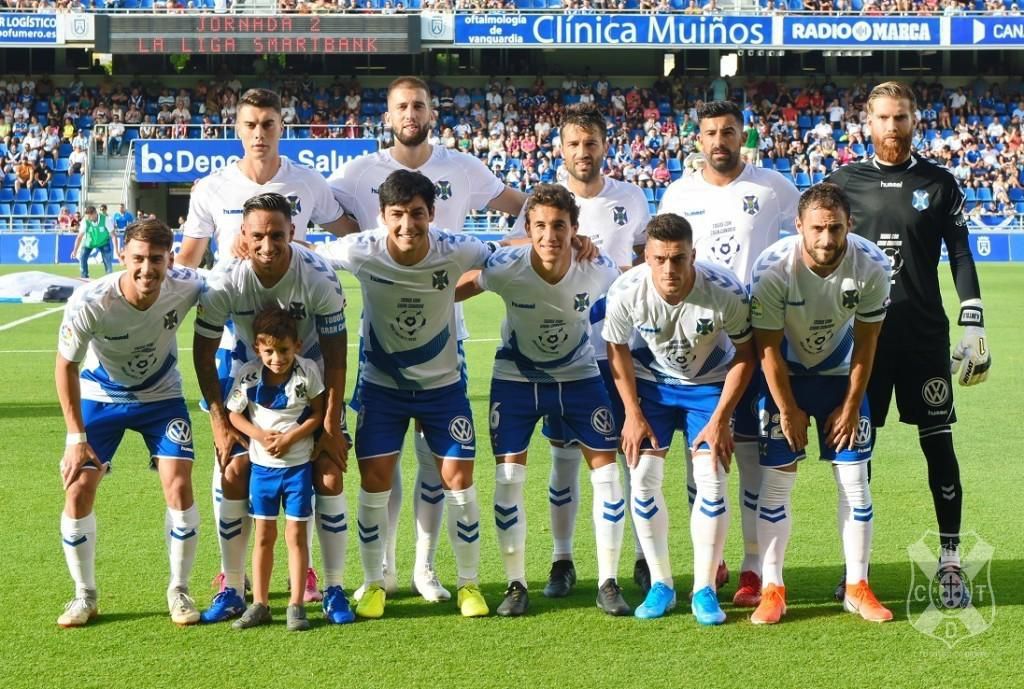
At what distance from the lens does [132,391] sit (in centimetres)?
536

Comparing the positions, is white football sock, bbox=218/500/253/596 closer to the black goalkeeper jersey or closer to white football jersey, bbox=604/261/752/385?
white football jersey, bbox=604/261/752/385

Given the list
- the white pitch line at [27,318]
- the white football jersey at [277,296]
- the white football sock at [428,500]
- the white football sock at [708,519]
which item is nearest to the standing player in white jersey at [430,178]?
the white football sock at [428,500]

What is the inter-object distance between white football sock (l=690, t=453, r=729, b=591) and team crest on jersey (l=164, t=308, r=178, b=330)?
233 cm

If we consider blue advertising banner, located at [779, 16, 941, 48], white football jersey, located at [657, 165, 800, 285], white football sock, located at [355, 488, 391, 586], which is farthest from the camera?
blue advertising banner, located at [779, 16, 941, 48]

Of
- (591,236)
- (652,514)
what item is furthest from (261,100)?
(652,514)

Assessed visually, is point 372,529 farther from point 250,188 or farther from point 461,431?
point 250,188

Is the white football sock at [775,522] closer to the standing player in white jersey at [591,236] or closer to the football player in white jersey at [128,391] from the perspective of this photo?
the standing player in white jersey at [591,236]

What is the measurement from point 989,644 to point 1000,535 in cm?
179

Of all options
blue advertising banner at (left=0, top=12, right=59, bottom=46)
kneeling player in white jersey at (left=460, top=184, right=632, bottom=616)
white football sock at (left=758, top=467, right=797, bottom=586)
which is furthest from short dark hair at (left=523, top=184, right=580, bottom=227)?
blue advertising banner at (left=0, top=12, right=59, bottom=46)

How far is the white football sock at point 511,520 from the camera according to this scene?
17.8 feet

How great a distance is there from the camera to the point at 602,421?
5.49 m

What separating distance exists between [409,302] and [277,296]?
1.91ft

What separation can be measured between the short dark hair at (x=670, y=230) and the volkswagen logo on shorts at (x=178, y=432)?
218 cm

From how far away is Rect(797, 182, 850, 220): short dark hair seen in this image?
4977mm
